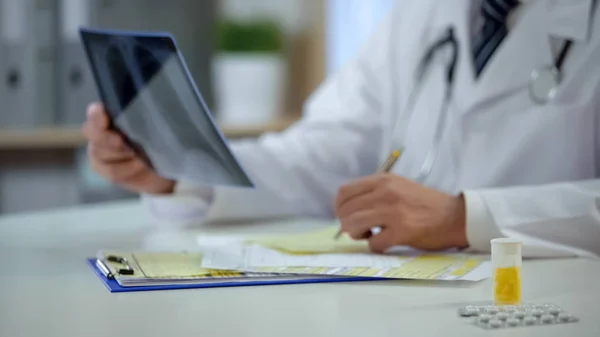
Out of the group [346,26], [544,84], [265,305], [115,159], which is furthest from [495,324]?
[346,26]

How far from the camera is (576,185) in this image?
1.14 m

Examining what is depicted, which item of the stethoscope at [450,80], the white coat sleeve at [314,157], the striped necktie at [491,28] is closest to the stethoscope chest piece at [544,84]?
the stethoscope at [450,80]

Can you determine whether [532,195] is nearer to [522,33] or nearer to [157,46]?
[522,33]

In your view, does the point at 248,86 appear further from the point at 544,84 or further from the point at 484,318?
the point at 484,318

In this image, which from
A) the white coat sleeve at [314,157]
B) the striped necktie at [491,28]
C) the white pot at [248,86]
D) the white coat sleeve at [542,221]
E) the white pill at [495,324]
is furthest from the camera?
the white pot at [248,86]

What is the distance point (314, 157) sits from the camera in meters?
1.65

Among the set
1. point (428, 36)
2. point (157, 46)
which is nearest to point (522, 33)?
point (428, 36)

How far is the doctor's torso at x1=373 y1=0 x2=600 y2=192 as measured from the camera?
4.06 feet

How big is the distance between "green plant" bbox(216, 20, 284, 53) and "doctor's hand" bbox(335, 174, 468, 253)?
1736 millimetres

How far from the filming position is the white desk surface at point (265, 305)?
0.74 metres

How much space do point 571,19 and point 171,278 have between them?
68 cm

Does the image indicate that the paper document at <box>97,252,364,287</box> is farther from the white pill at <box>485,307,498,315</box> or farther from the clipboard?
the white pill at <box>485,307,498,315</box>

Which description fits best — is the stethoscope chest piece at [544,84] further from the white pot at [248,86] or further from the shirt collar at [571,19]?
the white pot at [248,86]

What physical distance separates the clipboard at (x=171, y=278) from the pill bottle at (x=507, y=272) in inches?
6.8
